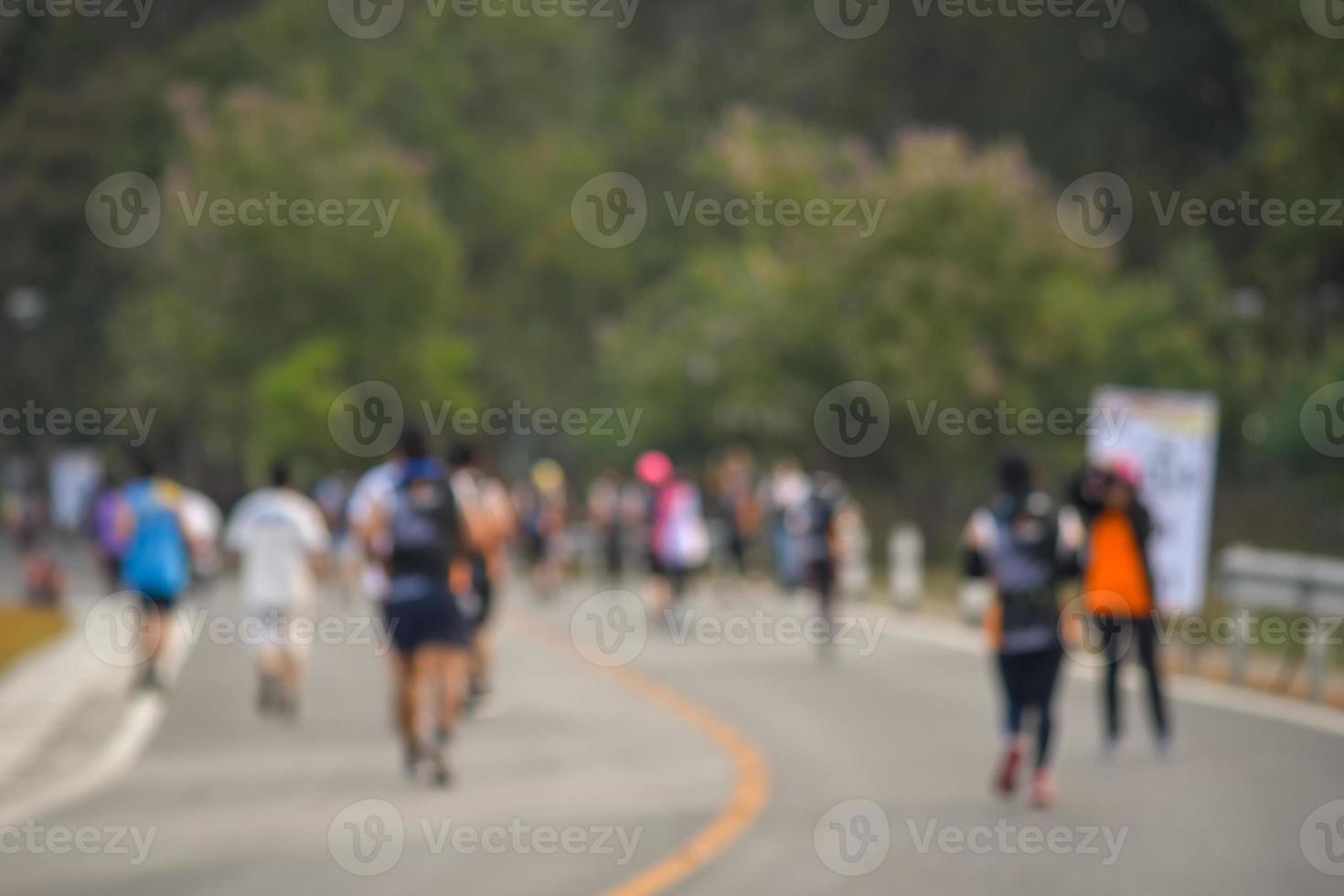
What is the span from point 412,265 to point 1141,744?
4177cm

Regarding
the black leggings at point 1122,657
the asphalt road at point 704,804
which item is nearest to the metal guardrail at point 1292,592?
the asphalt road at point 704,804

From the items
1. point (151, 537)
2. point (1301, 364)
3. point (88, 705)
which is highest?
point (1301, 364)

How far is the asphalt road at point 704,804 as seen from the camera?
34.1 feet

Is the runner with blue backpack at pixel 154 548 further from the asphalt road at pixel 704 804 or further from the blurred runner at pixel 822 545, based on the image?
the blurred runner at pixel 822 545

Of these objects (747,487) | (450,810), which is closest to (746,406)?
(747,487)

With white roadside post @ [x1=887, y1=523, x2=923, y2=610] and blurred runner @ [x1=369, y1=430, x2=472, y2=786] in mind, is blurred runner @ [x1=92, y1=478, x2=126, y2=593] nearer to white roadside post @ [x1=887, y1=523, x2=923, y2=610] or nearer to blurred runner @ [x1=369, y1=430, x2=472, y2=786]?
blurred runner @ [x1=369, y1=430, x2=472, y2=786]

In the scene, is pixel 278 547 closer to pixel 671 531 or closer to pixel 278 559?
pixel 278 559

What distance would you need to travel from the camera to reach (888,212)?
41.0 metres

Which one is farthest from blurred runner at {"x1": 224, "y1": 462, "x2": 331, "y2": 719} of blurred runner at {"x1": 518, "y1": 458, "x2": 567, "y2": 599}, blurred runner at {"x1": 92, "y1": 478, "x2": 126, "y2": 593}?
Result: blurred runner at {"x1": 518, "y1": 458, "x2": 567, "y2": 599}

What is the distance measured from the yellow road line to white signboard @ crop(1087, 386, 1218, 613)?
159 inches

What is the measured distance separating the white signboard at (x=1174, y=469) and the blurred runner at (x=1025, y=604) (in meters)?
7.31

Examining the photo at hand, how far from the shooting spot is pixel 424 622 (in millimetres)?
13445

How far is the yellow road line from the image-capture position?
10281 mm

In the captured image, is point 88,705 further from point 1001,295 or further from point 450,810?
point 1001,295
